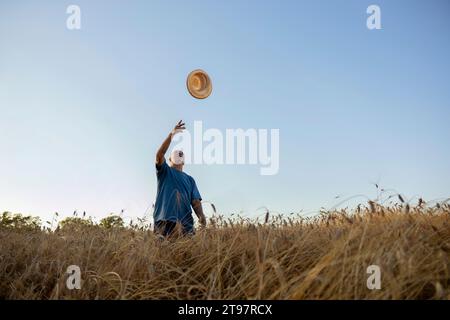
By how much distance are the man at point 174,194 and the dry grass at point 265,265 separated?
108cm

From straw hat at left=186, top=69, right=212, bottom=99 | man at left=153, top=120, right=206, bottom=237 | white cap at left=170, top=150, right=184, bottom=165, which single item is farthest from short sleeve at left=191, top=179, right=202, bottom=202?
straw hat at left=186, top=69, right=212, bottom=99

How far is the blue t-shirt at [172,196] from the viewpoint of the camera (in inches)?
255

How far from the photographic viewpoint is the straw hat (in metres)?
7.82

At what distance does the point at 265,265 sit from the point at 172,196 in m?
3.39

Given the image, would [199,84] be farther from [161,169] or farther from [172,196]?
[172,196]

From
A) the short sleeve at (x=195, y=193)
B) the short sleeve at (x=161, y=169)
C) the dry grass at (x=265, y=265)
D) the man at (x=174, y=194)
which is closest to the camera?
the dry grass at (x=265, y=265)

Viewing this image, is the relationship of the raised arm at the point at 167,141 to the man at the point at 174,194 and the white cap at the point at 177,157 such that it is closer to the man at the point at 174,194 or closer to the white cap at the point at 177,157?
the man at the point at 174,194

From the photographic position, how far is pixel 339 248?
3156 mm

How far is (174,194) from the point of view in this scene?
21.6 ft

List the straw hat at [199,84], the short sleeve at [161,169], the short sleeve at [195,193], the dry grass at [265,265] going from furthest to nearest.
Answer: the straw hat at [199,84], the short sleeve at [195,193], the short sleeve at [161,169], the dry grass at [265,265]

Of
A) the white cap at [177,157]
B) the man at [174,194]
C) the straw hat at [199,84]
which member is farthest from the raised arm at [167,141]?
the straw hat at [199,84]

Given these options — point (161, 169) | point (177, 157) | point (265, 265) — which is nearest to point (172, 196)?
point (161, 169)

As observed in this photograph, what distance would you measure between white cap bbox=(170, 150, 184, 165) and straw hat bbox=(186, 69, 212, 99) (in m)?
1.23
